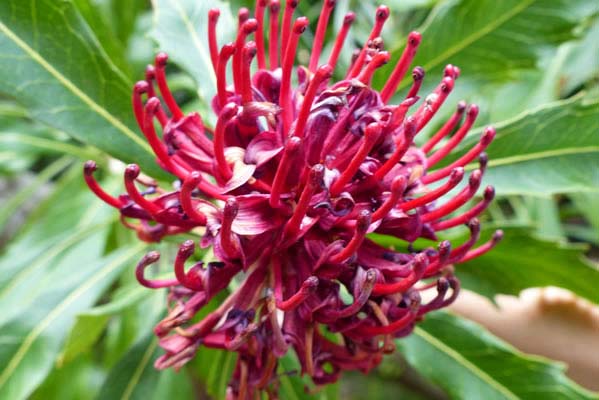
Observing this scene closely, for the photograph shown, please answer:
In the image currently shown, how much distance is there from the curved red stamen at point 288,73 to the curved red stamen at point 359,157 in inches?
3.7

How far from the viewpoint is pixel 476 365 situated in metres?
0.95

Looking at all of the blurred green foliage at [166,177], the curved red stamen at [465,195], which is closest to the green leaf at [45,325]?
the blurred green foliage at [166,177]

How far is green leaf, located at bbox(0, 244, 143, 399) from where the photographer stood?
2.71 ft

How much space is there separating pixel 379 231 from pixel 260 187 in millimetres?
136

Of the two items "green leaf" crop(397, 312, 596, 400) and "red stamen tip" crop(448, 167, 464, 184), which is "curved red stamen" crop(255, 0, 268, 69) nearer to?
"red stamen tip" crop(448, 167, 464, 184)

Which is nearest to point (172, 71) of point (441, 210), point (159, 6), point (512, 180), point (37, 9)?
point (159, 6)

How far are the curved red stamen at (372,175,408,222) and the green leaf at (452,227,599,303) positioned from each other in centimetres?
32

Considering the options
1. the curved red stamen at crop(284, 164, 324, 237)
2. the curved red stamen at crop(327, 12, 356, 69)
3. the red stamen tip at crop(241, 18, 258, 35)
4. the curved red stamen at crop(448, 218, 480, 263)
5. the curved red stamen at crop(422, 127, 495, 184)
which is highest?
the red stamen tip at crop(241, 18, 258, 35)

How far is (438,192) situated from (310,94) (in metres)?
0.16

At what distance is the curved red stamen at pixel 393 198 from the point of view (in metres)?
0.58

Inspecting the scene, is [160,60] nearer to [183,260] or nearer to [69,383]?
[183,260]

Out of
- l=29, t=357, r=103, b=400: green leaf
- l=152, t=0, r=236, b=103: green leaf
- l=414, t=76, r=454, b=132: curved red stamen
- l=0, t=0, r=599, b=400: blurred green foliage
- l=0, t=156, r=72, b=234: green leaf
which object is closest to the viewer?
l=414, t=76, r=454, b=132: curved red stamen

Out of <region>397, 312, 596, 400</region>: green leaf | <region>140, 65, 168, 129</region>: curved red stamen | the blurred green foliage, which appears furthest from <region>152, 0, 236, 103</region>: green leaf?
<region>397, 312, 596, 400</region>: green leaf

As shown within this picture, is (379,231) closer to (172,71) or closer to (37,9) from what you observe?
(37,9)
